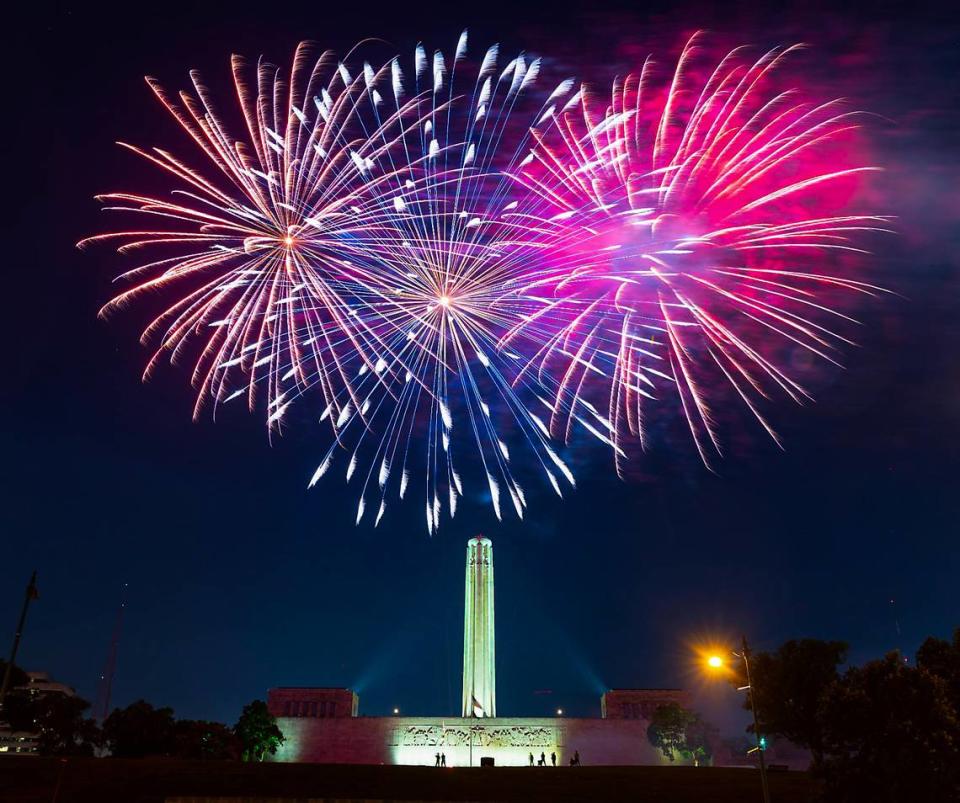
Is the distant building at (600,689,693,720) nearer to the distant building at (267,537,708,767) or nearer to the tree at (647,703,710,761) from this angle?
the distant building at (267,537,708,767)

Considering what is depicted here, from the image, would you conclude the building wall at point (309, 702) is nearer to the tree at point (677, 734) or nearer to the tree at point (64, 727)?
the tree at point (64, 727)

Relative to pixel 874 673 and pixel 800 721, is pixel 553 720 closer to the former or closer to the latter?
pixel 800 721

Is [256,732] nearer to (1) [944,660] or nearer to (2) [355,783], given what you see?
(2) [355,783]

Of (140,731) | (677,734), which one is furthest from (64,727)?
(677,734)

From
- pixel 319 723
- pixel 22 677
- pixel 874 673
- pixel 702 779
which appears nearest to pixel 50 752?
pixel 22 677

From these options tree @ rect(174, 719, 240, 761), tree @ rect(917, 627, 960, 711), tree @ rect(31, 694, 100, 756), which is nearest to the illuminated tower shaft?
tree @ rect(174, 719, 240, 761)
